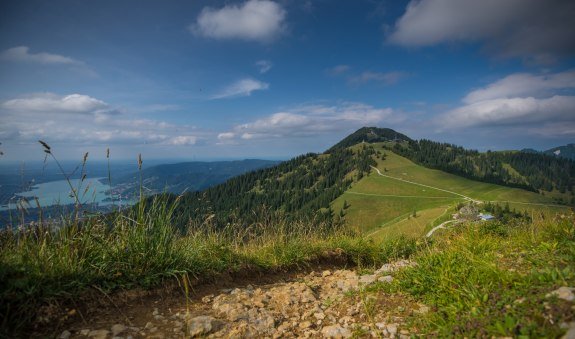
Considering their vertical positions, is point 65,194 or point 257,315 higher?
point 65,194

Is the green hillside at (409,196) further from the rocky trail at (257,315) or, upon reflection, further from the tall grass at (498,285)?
the rocky trail at (257,315)

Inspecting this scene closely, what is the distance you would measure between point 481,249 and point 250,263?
438 centimetres

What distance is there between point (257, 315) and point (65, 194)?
4229 mm

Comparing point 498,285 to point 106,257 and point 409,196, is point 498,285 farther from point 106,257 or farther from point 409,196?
point 409,196

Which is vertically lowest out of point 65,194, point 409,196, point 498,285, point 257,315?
point 409,196

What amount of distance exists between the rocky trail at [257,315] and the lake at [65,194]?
7.29 ft

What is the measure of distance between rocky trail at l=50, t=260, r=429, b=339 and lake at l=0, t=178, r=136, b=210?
222cm

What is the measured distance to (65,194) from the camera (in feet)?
18.0

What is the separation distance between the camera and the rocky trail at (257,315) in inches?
145

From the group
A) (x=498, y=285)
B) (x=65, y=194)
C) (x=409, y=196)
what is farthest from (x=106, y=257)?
(x=409, y=196)

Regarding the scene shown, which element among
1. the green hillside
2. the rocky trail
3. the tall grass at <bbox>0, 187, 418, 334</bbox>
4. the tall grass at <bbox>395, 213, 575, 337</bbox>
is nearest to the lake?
the tall grass at <bbox>0, 187, 418, 334</bbox>

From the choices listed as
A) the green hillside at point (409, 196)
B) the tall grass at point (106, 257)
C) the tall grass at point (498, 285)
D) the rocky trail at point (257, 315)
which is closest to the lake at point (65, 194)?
the tall grass at point (106, 257)

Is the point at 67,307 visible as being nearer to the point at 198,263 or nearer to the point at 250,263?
the point at 198,263

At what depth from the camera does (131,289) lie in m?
4.48
